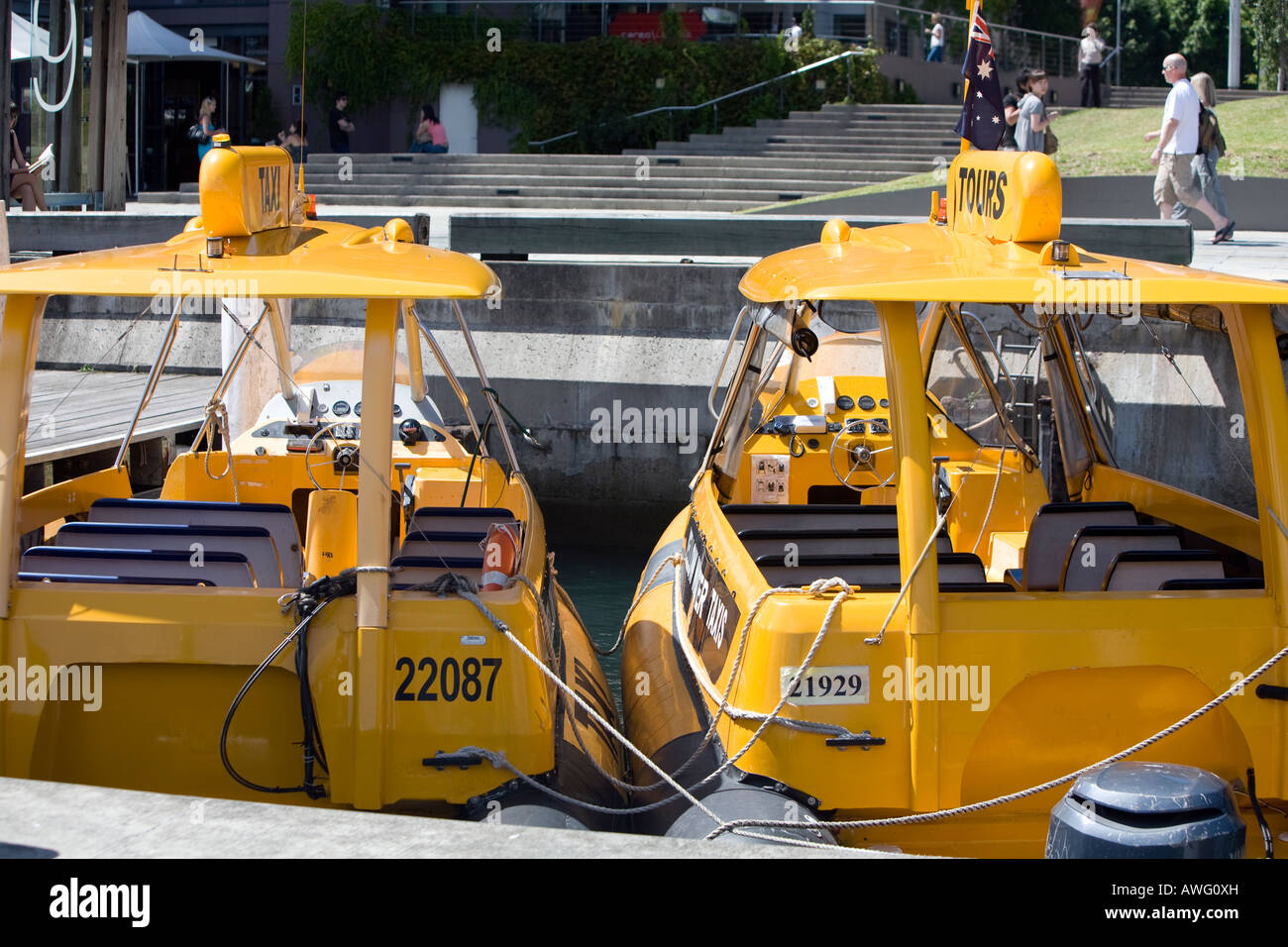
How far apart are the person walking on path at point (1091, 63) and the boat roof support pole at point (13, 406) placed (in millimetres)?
26640

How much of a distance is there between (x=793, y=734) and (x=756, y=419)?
444 centimetres

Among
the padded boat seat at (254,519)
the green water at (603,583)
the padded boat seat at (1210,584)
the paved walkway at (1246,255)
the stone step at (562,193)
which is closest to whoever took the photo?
the padded boat seat at (1210,584)

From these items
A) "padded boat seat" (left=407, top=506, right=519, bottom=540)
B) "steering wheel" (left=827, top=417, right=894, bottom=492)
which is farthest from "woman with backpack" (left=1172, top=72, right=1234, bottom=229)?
"padded boat seat" (left=407, top=506, right=519, bottom=540)

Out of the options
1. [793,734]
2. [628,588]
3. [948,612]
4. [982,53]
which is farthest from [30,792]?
[628,588]

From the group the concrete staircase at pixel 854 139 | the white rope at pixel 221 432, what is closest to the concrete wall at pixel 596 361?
the white rope at pixel 221 432

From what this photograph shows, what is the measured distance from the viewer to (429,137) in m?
29.6

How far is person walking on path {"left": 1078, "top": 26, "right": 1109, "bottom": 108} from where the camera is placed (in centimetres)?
2742

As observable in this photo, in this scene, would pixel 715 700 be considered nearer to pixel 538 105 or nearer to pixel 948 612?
pixel 948 612

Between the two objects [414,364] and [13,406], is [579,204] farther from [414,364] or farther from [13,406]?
[13,406]

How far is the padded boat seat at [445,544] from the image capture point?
5.29 meters

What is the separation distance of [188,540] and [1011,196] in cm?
329

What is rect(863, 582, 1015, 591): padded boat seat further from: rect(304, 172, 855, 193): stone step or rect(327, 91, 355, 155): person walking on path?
rect(327, 91, 355, 155): person walking on path

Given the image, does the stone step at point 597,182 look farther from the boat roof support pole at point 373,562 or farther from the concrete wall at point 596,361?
the boat roof support pole at point 373,562

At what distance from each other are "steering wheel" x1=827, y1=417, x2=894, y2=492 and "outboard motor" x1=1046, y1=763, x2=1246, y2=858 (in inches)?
193
